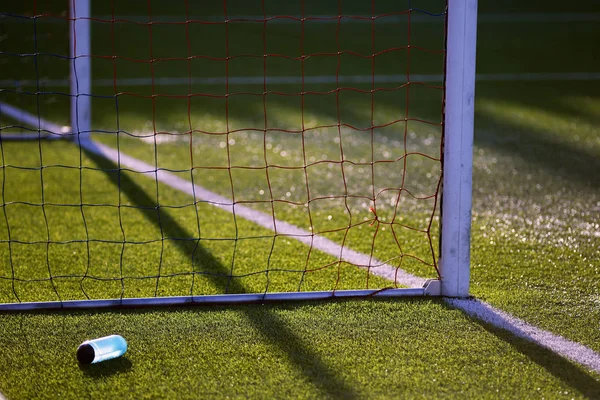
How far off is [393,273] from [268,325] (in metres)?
0.91

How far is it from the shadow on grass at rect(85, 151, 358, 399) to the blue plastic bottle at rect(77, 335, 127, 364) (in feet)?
0.15

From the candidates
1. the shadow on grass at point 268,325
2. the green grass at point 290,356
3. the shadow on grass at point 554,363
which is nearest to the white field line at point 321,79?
the shadow on grass at point 268,325

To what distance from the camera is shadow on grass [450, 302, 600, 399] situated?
9.30ft

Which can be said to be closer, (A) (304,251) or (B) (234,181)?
(A) (304,251)

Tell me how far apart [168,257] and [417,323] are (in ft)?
4.76

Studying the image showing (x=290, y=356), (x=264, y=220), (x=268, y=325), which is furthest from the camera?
(x=264, y=220)

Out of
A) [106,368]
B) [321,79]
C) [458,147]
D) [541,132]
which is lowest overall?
[106,368]

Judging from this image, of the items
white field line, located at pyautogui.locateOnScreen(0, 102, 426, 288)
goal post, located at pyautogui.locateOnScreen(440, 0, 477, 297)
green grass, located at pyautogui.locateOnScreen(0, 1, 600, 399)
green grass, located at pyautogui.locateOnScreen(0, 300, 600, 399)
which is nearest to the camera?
green grass, located at pyautogui.locateOnScreen(0, 300, 600, 399)

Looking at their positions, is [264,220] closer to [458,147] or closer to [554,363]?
[458,147]

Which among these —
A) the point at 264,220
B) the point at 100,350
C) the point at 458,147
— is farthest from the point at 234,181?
the point at 100,350

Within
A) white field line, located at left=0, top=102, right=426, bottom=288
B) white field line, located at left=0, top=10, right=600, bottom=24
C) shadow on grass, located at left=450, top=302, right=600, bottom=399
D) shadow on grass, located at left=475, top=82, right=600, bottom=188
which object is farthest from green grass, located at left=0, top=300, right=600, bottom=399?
white field line, located at left=0, top=10, right=600, bottom=24

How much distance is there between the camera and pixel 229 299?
3578mm

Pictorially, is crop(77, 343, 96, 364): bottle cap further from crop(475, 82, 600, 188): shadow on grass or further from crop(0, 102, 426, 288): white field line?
crop(475, 82, 600, 188): shadow on grass

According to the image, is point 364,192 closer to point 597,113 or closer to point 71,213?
point 71,213
